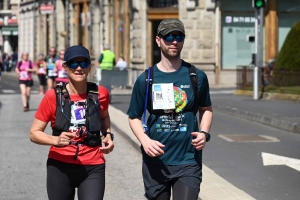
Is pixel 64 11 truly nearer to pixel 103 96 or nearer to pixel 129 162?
pixel 129 162

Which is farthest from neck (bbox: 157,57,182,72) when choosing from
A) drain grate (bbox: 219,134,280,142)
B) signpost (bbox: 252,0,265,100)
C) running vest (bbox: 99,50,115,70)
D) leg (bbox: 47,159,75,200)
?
running vest (bbox: 99,50,115,70)

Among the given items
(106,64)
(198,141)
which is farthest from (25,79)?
(198,141)

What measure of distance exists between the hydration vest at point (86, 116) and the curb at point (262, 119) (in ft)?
36.1

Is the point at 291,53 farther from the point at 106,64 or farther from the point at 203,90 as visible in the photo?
the point at 203,90

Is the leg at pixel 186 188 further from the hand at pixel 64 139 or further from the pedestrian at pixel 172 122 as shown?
the hand at pixel 64 139

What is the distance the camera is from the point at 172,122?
581cm

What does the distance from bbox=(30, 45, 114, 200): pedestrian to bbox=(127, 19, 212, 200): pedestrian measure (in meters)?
0.34

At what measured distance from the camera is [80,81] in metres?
5.97

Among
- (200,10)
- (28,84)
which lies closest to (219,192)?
(28,84)


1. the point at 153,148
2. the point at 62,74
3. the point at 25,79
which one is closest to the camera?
the point at 153,148

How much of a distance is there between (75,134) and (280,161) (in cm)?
671

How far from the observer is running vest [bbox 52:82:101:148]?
19.5 ft

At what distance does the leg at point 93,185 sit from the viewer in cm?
587

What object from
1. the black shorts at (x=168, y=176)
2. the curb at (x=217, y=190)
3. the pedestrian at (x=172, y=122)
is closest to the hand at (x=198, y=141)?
the pedestrian at (x=172, y=122)
